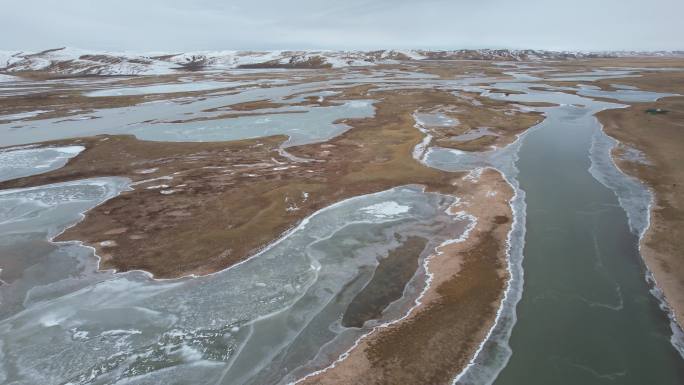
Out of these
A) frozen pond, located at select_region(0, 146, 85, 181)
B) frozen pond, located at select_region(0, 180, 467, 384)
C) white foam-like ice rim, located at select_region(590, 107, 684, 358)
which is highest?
white foam-like ice rim, located at select_region(590, 107, 684, 358)

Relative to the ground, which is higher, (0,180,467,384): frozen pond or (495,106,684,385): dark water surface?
(495,106,684,385): dark water surface

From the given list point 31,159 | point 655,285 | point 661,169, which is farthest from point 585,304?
point 31,159

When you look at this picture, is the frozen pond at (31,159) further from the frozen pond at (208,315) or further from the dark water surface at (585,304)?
the dark water surface at (585,304)

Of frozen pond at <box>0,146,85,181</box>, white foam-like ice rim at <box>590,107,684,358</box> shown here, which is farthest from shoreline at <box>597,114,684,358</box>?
frozen pond at <box>0,146,85,181</box>

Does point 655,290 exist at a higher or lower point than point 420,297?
higher

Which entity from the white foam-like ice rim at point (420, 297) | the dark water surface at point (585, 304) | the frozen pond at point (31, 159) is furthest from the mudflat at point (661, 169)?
the frozen pond at point (31, 159)

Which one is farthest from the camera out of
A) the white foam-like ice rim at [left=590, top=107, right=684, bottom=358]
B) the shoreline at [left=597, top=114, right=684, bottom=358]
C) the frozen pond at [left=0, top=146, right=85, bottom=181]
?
the frozen pond at [left=0, top=146, right=85, bottom=181]

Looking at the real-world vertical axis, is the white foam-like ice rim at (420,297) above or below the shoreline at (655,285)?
below

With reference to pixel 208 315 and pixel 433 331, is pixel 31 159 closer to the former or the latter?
pixel 208 315

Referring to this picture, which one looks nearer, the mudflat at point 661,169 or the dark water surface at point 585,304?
the dark water surface at point 585,304

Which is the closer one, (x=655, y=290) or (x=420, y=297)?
(x=655, y=290)

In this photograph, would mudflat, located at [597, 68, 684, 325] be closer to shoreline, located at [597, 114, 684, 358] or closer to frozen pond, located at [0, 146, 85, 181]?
shoreline, located at [597, 114, 684, 358]
